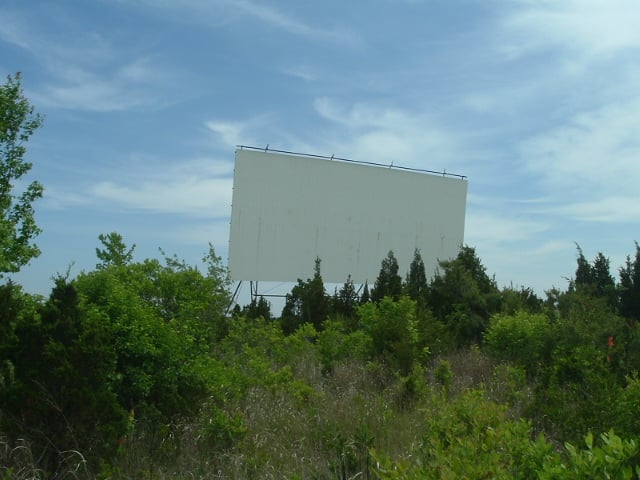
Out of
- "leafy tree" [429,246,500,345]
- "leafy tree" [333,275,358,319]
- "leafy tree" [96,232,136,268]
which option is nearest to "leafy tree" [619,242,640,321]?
"leafy tree" [429,246,500,345]

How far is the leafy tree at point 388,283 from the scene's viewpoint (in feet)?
55.8

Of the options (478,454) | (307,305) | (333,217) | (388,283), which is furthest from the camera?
(333,217)

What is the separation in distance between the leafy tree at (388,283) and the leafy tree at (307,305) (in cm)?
143

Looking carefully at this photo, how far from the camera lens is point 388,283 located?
17.8m

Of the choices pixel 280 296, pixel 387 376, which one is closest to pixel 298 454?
pixel 387 376

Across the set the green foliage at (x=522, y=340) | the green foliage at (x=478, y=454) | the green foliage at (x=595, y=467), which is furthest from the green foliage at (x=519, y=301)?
the green foliage at (x=595, y=467)

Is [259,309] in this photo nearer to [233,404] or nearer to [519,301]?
[519,301]

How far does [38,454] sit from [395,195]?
58.6 feet

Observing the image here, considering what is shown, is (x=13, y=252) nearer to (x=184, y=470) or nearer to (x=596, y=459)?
(x=184, y=470)

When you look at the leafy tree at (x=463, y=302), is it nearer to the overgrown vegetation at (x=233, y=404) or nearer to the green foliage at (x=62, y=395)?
the overgrown vegetation at (x=233, y=404)

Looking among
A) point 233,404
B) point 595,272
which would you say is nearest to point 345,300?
point 595,272

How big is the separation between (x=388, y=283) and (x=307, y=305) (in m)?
2.72

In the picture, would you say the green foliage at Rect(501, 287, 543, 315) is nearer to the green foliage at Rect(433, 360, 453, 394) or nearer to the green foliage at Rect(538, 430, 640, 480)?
the green foliage at Rect(433, 360, 453, 394)

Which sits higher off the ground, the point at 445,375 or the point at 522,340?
the point at 522,340
